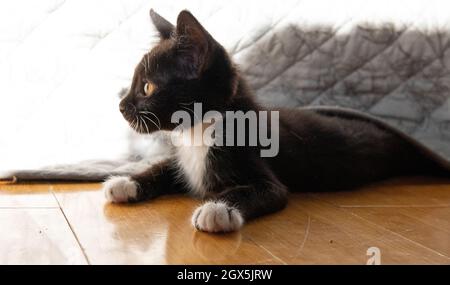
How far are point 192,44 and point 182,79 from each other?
98mm

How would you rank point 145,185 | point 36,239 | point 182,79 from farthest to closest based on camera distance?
1. point 145,185
2. point 182,79
3. point 36,239

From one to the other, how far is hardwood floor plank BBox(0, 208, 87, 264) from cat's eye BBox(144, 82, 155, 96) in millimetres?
401

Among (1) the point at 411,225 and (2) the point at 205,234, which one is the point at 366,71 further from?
(2) the point at 205,234

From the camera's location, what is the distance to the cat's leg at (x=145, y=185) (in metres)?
1.53

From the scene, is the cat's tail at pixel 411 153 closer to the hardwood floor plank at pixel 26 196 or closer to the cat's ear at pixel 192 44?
the cat's ear at pixel 192 44

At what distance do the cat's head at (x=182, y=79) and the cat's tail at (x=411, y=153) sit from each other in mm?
619

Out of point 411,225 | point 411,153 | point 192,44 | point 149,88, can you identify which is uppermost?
point 192,44

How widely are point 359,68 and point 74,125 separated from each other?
43.2 inches

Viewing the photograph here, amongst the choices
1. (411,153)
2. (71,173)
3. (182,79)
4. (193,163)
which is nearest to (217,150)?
(193,163)

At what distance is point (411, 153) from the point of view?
196 cm

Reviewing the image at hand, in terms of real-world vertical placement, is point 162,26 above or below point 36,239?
above

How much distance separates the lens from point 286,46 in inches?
82.7

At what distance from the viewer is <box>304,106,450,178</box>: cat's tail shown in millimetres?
1914

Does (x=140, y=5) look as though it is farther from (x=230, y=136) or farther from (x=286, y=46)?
(x=230, y=136)
